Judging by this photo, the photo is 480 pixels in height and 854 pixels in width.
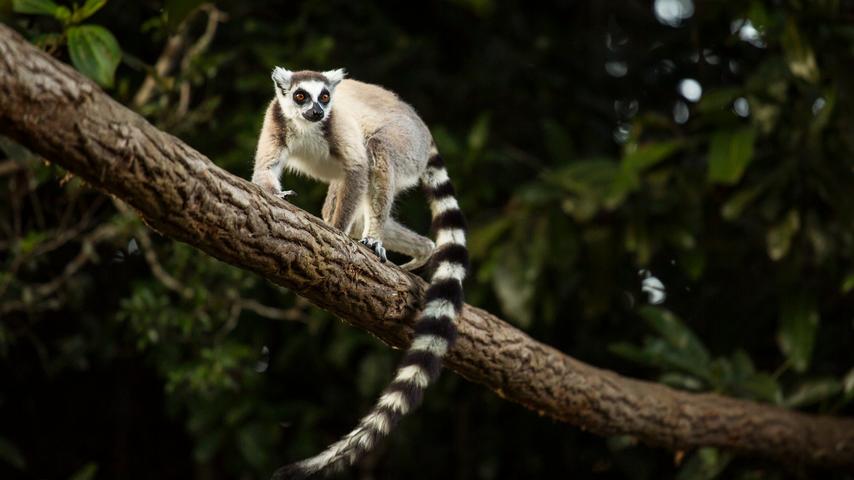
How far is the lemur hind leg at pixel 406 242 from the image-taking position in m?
4.27

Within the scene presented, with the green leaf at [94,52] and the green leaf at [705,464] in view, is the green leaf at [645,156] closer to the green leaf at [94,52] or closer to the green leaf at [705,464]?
the green leaf at [705,464]

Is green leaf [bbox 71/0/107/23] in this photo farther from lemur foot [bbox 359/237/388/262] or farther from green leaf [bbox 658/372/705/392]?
green leaf [bbox 658/372/705/392]

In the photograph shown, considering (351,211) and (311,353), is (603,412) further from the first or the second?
(311,353)

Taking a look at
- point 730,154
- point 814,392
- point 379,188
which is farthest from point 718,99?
point 379,188

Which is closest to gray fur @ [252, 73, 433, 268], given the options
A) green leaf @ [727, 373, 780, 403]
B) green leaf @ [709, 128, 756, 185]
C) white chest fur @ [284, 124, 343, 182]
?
white chest fur @ [284, 124, 343, 182]

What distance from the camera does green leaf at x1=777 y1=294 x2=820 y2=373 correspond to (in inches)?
227

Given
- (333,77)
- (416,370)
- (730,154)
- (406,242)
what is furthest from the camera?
(730,154)

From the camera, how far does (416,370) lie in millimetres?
3357

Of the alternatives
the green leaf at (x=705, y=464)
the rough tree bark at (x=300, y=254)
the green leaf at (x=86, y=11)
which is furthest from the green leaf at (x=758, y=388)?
the green leaf at (x=86, y=11)

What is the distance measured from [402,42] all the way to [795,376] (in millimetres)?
3822

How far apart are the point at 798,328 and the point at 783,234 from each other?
632mm

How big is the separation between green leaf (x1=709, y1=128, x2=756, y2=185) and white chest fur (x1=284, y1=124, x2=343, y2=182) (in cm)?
→ 238

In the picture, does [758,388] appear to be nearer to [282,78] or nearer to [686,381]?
[686,381]

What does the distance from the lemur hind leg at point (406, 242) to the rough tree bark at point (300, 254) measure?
20.5 inches
